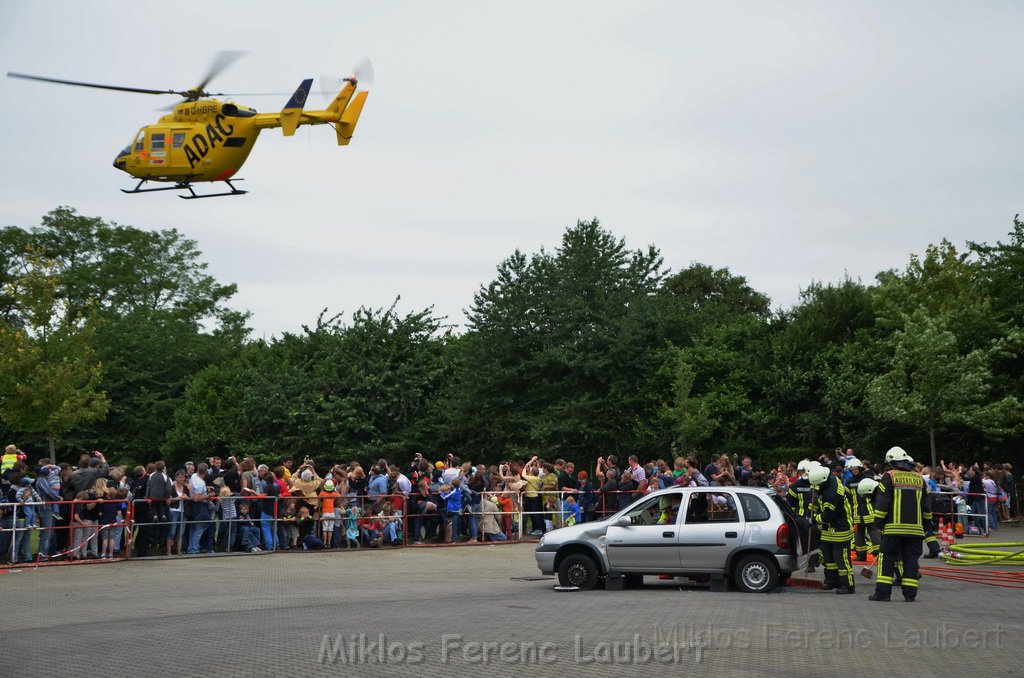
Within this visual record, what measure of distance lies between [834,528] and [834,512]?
0.77ft

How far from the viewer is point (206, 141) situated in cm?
2809

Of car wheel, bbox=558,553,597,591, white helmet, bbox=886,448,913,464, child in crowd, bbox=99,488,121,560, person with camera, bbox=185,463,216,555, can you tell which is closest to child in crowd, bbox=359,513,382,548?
person with camera, bbox=185,463,216,555

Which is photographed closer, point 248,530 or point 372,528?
point 248,530

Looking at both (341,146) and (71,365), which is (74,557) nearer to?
(341,146)

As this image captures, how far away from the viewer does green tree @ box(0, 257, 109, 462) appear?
42.5m

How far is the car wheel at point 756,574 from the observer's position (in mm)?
16203

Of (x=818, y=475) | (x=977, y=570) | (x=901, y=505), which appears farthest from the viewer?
(x=977, y=570)

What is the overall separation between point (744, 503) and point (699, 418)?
2983 cm

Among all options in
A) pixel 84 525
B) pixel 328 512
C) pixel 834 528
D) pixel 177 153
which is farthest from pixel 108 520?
pixel 834 528

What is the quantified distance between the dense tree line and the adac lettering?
17.9 meters

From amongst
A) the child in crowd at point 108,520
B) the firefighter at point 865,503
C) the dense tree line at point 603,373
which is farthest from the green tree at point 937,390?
the child in crowd at point 108,520

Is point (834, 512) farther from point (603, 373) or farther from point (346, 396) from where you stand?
point (346, 396)

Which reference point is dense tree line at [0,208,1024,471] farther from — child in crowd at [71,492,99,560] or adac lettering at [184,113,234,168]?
child in crowd at [71,492,99,560]

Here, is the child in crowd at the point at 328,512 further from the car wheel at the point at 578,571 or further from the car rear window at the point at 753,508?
the car rear window at the point at 753,508
